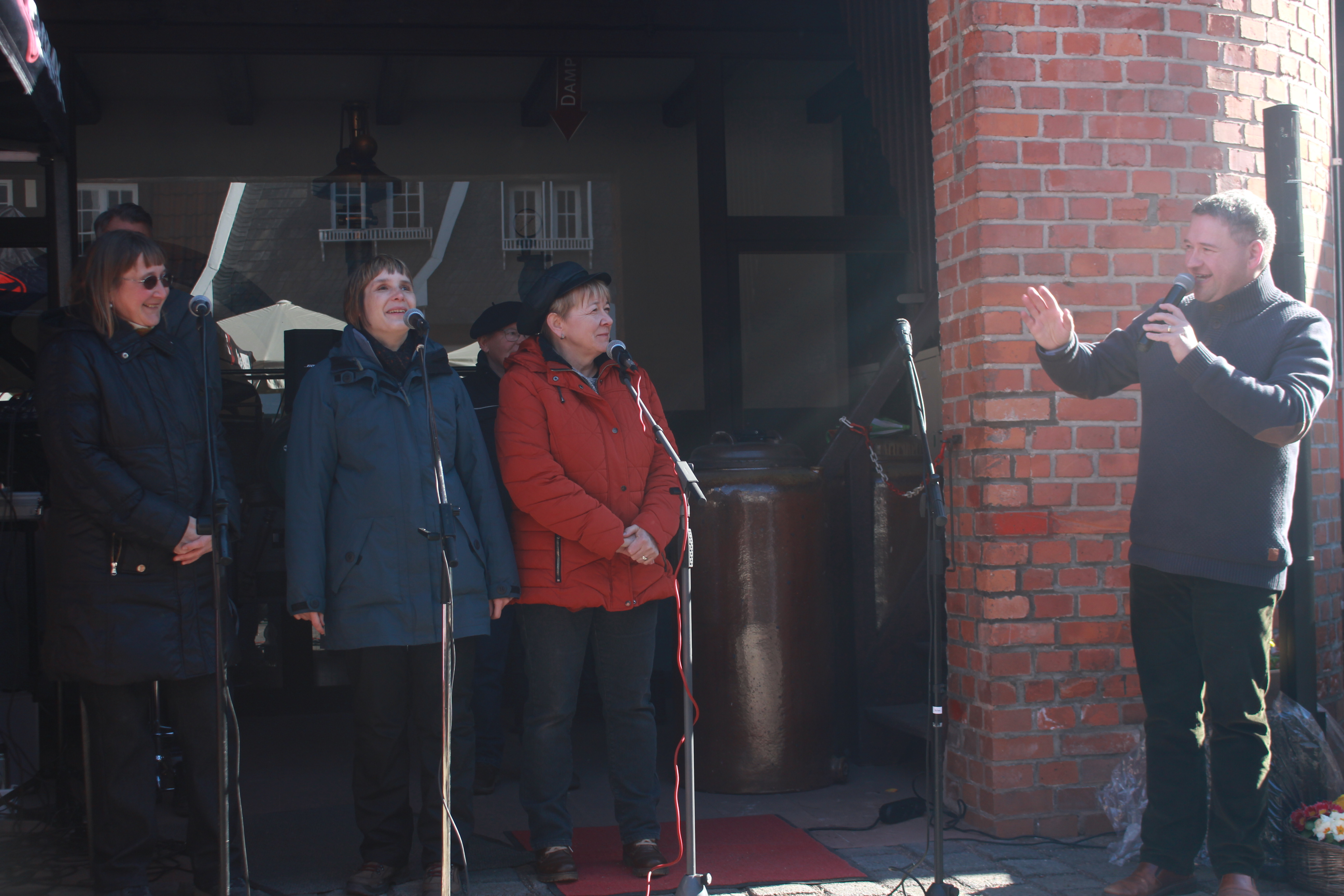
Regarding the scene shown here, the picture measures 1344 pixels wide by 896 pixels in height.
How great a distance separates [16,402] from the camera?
4699mm

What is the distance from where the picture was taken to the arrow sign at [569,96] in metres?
8.11

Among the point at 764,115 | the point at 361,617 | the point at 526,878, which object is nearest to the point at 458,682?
the point at 361,617

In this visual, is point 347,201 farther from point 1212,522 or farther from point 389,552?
point 1212,522

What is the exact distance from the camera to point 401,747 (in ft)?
12.1

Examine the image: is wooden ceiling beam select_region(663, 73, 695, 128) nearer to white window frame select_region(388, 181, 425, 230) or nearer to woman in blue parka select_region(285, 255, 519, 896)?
white window frame select_region(388, 181, 425, 230)

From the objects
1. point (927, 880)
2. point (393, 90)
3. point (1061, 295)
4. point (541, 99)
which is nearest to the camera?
point (927, 880)

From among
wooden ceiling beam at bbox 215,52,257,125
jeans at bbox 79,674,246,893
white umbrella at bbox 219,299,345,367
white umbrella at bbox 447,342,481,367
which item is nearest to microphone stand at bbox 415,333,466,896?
jeans at bbox 79,674,246,893

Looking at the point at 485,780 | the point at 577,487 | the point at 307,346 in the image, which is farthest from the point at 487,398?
the point at 307,346

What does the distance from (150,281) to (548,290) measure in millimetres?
1213

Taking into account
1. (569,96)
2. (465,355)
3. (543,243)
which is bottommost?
(465,355)

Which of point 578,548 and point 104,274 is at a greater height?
point 104,274

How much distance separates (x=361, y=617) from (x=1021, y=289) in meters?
2.47

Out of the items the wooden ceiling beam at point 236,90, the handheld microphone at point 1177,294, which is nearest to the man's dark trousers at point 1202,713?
the handheld microphone at point 1177,294

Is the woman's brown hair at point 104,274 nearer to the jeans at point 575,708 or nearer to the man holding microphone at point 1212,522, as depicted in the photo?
the jeans at point 575,708
